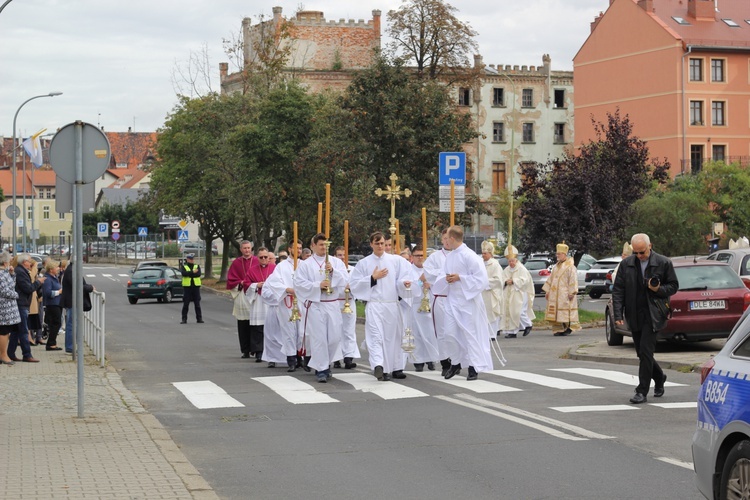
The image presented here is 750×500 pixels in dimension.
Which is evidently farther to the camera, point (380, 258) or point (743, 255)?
point (743, 255)

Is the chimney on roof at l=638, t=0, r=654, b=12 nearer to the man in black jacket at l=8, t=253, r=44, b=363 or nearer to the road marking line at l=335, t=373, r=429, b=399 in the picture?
the man in black jacket at l=8, t=253, r=44, b=363

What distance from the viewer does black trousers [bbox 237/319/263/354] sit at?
19.9 metres

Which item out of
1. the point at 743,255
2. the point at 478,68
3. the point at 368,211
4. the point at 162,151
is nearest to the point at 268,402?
the point at 743,255

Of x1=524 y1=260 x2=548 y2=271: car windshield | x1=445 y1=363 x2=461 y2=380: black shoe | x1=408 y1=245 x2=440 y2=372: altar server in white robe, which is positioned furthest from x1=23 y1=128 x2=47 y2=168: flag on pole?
x1=445 y1=363 x2=461 y2=380: black shoe

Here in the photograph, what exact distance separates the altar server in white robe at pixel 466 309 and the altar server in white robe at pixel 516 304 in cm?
918

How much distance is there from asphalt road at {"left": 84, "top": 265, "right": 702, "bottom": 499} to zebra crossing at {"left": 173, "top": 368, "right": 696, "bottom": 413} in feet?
0.10

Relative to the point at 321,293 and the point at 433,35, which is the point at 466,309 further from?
the point at 433,35

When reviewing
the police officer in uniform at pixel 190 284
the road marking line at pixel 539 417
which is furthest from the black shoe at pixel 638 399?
the police officer in uniform at pixel 190 284

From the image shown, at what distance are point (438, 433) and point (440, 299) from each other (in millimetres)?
5373

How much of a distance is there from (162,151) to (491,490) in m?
50.1

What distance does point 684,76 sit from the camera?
71.9 meters

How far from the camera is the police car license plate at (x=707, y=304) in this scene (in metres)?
18.8

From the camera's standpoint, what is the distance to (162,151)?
56938mm

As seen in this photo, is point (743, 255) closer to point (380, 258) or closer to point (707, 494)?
point (380, 258)
